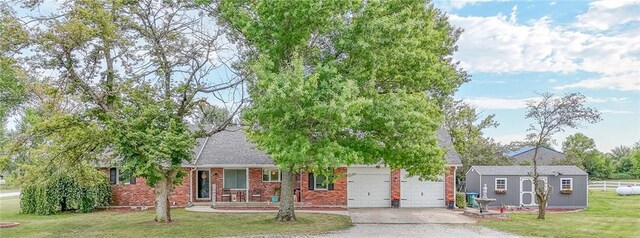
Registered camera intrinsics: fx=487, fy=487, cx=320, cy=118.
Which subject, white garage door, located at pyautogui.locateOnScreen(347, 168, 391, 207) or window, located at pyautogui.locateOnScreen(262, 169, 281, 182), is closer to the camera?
white garage door, located at pyautogui.locateOnScreen(347, 168, 391, 207)

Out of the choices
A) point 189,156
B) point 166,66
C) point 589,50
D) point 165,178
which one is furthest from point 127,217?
point 589,50

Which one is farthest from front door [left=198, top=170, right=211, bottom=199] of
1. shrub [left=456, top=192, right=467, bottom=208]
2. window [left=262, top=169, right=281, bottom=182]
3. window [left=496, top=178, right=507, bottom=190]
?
window [left=496, top=178, right=507, bottom=190]

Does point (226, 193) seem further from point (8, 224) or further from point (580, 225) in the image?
point (580, 225)

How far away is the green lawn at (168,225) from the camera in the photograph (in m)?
15.0

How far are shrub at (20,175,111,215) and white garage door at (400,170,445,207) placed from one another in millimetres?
13682

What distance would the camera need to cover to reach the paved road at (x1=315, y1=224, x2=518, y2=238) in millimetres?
14703

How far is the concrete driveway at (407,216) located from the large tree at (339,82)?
9.09 ft

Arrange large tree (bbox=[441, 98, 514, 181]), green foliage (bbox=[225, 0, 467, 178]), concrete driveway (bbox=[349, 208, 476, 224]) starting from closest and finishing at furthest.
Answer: green foliage (bbox=[225, 0, 467, 178]) < concrete driveway (bbox=[349, 208, 476, 224]) < large tree (bbox=[441, 98, 514, 181])

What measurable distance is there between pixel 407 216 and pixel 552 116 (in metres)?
7.05

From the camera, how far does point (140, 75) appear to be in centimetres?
1756

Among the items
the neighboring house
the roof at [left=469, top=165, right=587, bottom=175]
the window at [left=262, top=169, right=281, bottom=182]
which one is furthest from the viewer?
the neighboring house

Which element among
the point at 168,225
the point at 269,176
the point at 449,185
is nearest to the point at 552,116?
the point at 449,185

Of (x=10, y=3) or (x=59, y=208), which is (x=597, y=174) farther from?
(x=10, y=3)

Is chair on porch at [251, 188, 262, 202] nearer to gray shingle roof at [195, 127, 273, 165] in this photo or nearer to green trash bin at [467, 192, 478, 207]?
gray shingle roof at [195, 127, 273, 165]
